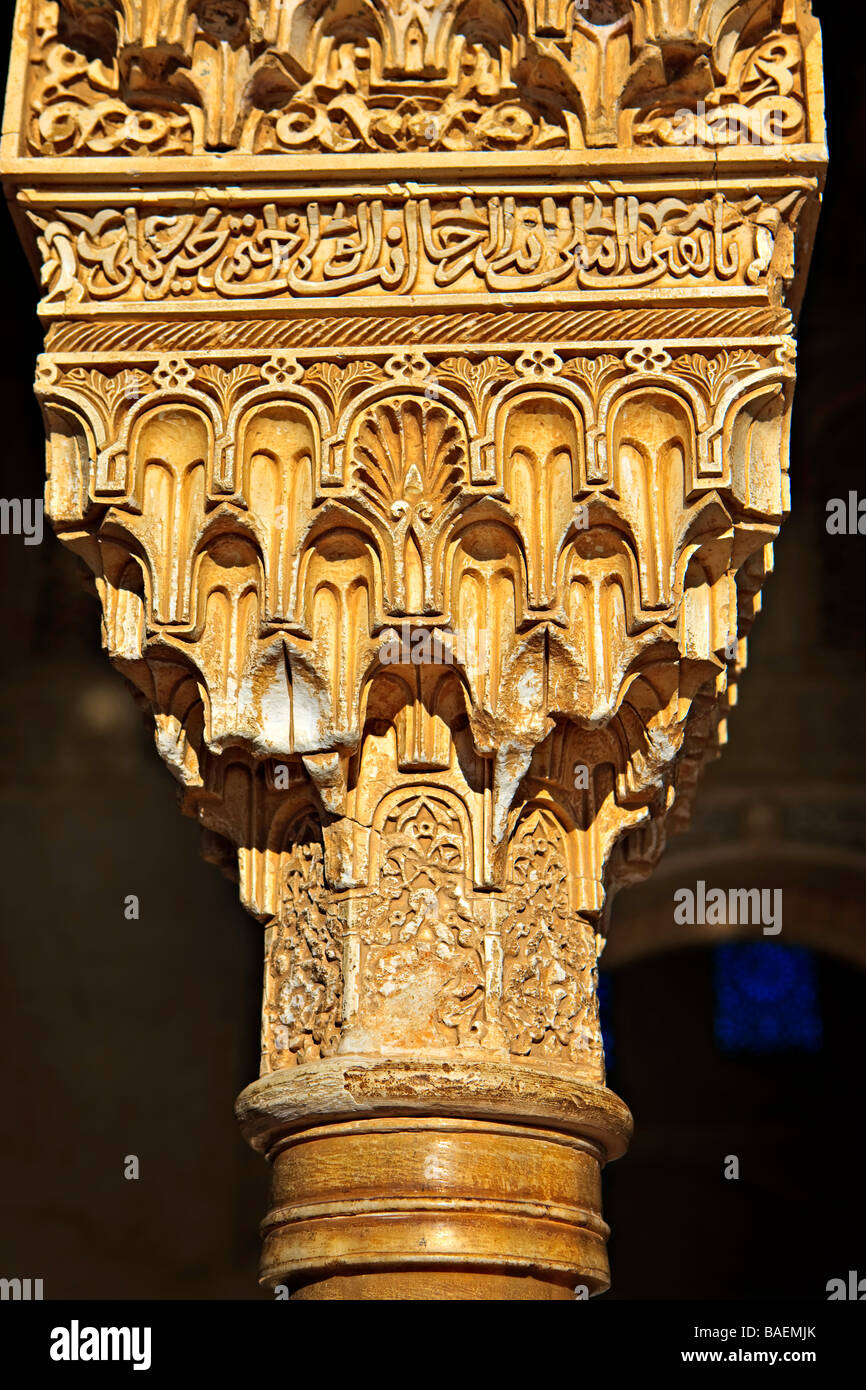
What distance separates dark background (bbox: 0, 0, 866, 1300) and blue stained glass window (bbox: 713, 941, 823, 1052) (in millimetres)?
1268

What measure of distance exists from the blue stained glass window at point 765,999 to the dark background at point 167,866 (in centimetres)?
127

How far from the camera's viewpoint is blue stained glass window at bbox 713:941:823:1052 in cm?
894

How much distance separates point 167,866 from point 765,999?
3.81 meters

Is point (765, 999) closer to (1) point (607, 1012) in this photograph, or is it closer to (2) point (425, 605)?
(1) point (607, 1012)

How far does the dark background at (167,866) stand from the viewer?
641cm

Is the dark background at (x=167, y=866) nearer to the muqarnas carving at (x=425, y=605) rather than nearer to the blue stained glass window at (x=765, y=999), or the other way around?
the blue stained glass window at (x=765, y=999)

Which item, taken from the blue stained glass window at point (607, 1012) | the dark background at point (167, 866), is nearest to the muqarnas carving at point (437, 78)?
the dark background at point (167, 866)

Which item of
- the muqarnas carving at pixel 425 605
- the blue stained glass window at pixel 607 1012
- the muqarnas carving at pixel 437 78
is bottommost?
the muqarnas carving at pixel 425 605

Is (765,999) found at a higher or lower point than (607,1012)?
higher

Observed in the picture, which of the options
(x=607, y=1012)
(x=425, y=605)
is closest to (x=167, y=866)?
(x=607, y=1012)

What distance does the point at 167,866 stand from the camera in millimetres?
6934

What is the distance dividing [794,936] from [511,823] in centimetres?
475

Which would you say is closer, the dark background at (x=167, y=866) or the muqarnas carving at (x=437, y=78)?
the muqarnas carving at (x=437, y=78)

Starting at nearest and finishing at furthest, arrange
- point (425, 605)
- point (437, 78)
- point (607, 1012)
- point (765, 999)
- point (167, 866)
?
point (425, 605)
point (437, 78)
point (167, 866)
point (607, 1012)
point (765, 999)
